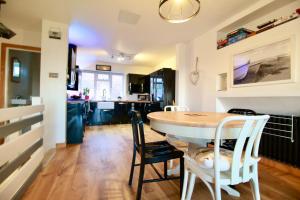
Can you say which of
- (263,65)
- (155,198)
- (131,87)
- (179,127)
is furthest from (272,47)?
(131,87)

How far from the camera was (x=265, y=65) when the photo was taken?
2176 millimetres

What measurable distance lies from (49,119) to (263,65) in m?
3.67

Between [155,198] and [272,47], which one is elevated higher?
[272,47]

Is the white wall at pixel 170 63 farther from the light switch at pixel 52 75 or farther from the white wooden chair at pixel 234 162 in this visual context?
the white wooden chair at pixel 234 162

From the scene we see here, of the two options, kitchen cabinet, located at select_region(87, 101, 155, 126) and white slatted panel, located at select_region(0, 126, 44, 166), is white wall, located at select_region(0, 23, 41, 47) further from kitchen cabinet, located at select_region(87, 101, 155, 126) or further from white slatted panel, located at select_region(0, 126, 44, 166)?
kitchen cabinet, located at select_region(87, 101, 155, 126)

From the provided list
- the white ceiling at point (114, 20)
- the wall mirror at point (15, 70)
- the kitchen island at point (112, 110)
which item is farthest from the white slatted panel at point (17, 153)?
the kitchen island at point (112, 110)

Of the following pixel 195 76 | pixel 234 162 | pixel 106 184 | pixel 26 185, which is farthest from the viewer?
pixel 195 76

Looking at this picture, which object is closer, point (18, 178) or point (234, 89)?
point (18, 178)

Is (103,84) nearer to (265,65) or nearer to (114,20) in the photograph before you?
(114,20)

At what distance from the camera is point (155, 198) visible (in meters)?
1.45

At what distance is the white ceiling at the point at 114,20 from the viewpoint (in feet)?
7.87

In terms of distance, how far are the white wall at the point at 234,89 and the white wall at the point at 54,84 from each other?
2826mm

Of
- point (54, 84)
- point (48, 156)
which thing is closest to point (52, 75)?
point (54, 84)

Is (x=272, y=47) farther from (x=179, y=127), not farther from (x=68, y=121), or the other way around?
(x=68, y=121)
